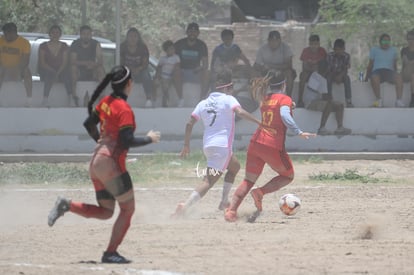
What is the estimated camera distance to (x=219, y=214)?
1238cm

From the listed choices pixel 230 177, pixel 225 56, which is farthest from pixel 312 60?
pixel 230 177

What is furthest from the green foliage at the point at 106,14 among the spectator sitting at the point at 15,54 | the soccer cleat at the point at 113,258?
the soccer cleat at the point at 113,258

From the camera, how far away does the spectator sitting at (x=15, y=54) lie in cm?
1845

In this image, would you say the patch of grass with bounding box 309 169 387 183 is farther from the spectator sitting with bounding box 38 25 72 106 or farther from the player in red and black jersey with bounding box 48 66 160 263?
the player in red and black jersey with bounding box 48 66 160 263

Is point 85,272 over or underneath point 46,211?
over

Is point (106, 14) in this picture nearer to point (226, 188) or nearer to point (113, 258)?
point (226, 188)

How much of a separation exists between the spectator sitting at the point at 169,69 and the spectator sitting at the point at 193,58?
13cm

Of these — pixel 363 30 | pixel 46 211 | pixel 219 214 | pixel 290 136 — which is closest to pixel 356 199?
pixel 219 214

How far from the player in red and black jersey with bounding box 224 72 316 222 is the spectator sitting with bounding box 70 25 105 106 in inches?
306

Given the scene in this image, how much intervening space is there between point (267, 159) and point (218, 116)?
0.82 metres

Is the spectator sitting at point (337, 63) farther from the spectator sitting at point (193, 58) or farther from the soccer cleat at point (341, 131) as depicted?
the spectator sitting at point (193, 58)

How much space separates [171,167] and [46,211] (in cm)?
501

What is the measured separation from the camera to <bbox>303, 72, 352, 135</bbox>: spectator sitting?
1917 cm

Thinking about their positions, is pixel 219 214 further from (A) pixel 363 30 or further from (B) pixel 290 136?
(A) pixel 363 30
